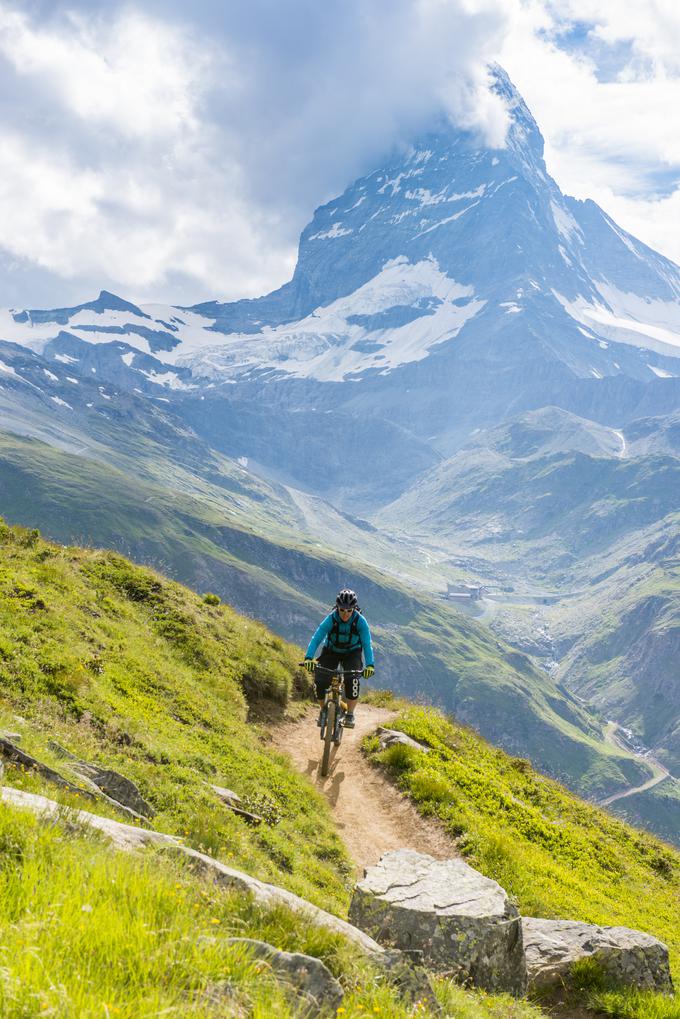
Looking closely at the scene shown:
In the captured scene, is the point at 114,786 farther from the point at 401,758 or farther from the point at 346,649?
the point at 401,758

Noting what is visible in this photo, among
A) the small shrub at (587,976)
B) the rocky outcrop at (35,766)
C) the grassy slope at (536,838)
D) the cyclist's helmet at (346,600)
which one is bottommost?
the grassy slope at (536,838)

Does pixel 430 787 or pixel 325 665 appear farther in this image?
pixel 325 665

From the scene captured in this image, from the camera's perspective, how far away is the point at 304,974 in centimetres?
509

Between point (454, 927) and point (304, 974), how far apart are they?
4.71 m

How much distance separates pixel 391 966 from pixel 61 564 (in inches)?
699

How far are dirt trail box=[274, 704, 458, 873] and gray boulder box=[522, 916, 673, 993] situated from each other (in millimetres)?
5028

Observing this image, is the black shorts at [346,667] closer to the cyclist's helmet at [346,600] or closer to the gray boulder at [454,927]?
the cyclist's helmet at [346,600]

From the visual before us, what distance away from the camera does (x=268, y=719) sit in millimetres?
22156

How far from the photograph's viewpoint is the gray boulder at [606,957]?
923 cm

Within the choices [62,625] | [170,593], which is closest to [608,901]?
[62,625]

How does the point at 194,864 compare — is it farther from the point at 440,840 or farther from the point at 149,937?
the point at 440,840

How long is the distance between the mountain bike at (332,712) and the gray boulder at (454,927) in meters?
8.34

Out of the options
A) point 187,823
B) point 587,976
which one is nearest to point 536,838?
point 587,976

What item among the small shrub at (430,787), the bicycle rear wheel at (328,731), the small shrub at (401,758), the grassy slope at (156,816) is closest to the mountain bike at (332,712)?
the bicycle rear wheel at (328,731)
